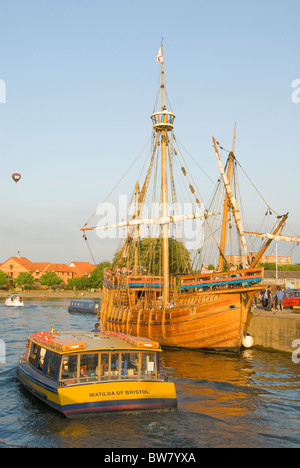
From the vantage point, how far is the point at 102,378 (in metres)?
15.8

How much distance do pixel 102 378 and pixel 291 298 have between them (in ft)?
102

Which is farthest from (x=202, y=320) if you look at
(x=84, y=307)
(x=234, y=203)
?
(x=84, y=307)

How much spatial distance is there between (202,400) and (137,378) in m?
3.94

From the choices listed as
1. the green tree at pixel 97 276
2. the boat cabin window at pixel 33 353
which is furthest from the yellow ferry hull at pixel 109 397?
the green tree at pixel 97 276

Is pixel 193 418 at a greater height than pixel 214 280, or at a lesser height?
lesser

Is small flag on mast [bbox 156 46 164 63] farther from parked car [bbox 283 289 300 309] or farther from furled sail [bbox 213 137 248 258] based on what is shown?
parked car [bbox 283 289 300 309]

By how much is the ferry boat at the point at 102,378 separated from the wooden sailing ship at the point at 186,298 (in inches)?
495

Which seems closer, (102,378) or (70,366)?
(102,378)

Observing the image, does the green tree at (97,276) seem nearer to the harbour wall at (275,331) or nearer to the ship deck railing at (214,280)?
the ship deck railing at (214,280)

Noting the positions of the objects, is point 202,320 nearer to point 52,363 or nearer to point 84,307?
point 52,363

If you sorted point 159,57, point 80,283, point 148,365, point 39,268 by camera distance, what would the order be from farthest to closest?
point 39,268 → point 80,283 → point 159,57 → point 148,365

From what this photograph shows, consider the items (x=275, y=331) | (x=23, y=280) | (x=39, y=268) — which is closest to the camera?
(x=275, y=331)

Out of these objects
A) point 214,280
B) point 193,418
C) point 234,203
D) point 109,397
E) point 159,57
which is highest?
point 159,57

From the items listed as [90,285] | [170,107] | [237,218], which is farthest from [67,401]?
[90,285]
